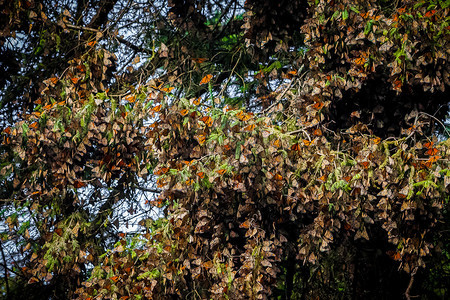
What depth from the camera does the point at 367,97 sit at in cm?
421

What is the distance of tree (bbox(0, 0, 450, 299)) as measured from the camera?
318 centimetres

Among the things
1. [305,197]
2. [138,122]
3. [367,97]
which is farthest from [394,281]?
[138,122]

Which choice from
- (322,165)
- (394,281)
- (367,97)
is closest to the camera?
(322,165)

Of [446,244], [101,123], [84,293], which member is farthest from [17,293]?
[446,244]

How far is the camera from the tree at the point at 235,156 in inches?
125

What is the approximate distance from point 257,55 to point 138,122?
1.20 meters

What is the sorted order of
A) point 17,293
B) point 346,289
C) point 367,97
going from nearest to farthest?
point 367,97, point 17,293, point 346,289

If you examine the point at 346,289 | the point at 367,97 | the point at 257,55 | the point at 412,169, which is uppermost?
the point at 257,55

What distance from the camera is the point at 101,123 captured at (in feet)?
12.3

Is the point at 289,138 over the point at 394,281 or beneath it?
over

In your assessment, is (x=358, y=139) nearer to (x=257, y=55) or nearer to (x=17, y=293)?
(x=257, y=55)

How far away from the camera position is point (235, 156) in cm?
301

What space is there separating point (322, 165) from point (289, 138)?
0.31 metres

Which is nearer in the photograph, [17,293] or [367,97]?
[367,97]
